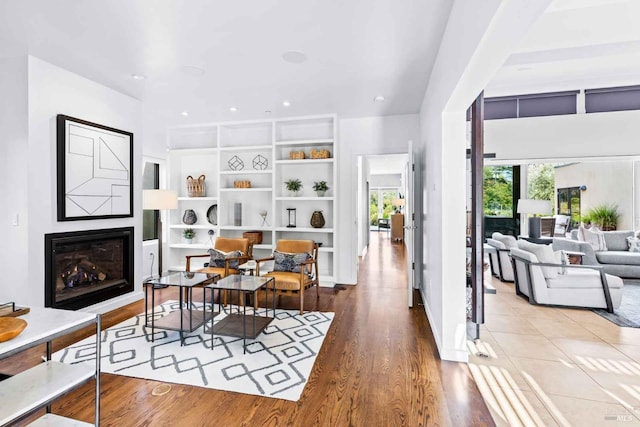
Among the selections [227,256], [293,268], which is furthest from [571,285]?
[227,256]

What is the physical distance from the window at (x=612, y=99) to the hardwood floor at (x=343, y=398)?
5014mm

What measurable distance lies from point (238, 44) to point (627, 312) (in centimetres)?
529

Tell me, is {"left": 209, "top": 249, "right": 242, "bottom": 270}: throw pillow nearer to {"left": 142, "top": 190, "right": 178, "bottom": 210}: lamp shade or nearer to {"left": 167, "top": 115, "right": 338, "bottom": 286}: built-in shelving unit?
{"left": 167, "top": 115, "right": 338, "bottom": 286}: built-in shelving unit

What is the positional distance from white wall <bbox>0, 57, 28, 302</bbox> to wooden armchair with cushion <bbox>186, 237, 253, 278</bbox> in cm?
167

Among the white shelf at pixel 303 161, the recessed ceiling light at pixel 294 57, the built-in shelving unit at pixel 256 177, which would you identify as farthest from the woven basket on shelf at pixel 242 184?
the recessed ceiling light at pixel 294 57

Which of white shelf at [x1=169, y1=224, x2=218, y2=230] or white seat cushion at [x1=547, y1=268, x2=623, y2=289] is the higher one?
white shelf at [x1=169, y1=224, x2=218, y2=230]

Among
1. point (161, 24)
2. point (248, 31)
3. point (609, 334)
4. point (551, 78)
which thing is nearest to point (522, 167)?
point (551, 78)

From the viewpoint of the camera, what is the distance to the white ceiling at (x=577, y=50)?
9.49 ft

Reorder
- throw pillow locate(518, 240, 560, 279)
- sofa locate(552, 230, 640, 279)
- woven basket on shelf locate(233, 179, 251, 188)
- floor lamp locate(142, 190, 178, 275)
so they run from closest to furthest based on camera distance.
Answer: throw pillow locate(518, 240, 560, 279) → floor lamp locate(142, 190, 178, 275) → sofa locate(552, 230, 640, 279) → woven basket on shelf locate(233, 179, 251, 188)

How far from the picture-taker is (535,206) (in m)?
5.95

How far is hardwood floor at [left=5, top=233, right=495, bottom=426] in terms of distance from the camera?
1926 mm

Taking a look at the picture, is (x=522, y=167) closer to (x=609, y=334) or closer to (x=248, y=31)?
(x=609, y=334)

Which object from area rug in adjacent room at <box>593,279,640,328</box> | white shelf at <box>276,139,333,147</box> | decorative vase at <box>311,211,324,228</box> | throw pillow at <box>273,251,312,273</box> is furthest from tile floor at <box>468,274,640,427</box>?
white shelf at <box>276,139,333,147</box>

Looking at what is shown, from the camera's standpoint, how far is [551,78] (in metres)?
4.59
